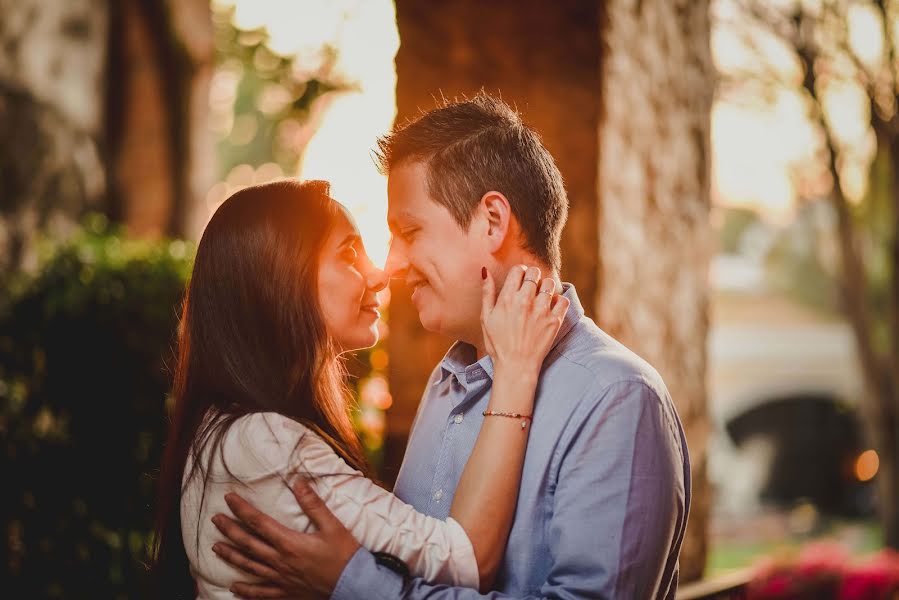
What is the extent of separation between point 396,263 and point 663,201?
1.62 m

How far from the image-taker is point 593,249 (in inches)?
137

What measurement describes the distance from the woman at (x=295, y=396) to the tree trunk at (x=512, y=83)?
1.00 metres

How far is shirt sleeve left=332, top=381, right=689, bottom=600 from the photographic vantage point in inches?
81.0

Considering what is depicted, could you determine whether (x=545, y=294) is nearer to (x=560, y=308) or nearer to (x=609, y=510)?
(x=560, y=308)

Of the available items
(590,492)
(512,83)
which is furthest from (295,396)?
(512,83)

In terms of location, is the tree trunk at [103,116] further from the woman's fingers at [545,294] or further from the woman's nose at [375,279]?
the woman's fingers at [545,294]

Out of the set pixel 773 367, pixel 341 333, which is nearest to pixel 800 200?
pixel 341 333

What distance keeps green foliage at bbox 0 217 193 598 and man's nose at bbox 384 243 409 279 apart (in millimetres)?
3907

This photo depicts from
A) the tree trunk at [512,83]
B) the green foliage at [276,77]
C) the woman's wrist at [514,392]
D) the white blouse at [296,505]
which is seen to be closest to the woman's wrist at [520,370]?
the woman's wrist at [514,392]

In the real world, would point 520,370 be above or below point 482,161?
below

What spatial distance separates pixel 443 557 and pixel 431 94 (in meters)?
2.13

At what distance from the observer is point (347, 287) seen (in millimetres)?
2660

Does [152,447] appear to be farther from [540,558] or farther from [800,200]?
[800,200]

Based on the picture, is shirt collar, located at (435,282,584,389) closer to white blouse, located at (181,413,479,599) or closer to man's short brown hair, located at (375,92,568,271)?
man's short brown hair, located at (375,92,568,271)
